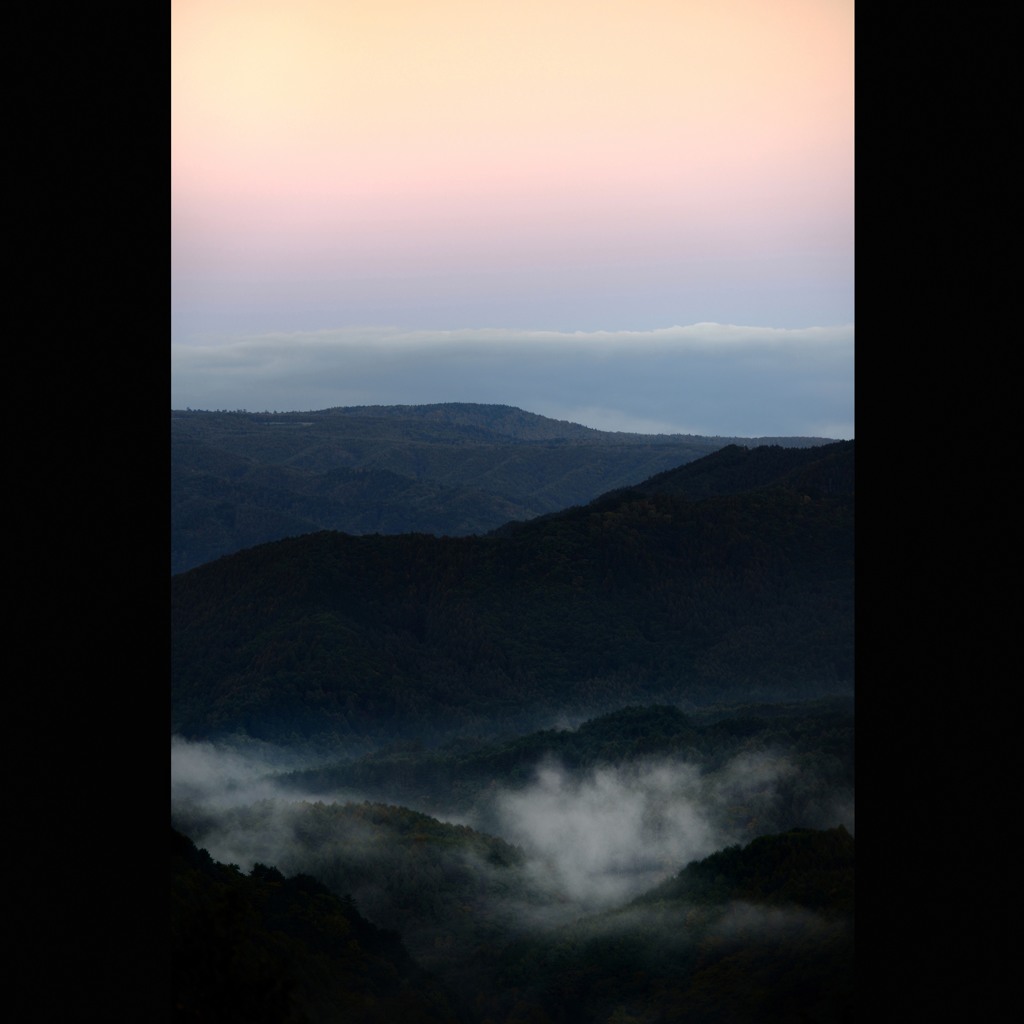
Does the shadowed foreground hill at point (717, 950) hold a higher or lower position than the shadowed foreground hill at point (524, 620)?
lower

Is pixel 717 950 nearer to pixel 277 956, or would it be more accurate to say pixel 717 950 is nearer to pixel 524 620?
pixel 277 956

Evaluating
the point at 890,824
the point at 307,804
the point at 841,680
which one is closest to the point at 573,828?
the point at 307,804

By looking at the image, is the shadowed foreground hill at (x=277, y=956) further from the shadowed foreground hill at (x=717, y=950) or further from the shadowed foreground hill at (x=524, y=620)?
the shadowed foreground hill at (x=524, y=620)

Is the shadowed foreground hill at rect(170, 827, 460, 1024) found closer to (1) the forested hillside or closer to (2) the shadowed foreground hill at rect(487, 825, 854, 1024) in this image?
(1) the forested hillside

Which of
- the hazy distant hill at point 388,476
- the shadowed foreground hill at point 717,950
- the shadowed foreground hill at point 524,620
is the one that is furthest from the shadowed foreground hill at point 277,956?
the hazy distant hill at point 388,476

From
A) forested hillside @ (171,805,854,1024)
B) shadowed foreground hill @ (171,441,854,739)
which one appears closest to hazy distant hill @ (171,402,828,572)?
shadowed foreground hill @ (171,441,854,739)

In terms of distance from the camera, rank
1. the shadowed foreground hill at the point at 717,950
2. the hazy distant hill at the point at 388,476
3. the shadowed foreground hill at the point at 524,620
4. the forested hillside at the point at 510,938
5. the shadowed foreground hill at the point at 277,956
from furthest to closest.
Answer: the hazy distant hill at the point at 388,476 → the shadowed foreground hill at the point at 524,620 → the shadowed foreground hill at the point at 717,950 → the forested hillside at the point at 510,938 → the shadowed foreground hill at the point at 277,956

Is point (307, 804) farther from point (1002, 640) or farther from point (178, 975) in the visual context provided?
point (1002, 640)
